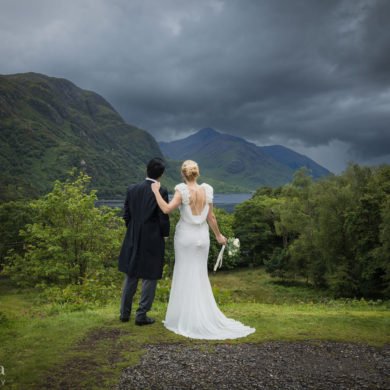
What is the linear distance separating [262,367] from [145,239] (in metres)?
3.38

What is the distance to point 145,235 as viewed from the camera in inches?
305

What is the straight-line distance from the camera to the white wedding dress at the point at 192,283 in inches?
302

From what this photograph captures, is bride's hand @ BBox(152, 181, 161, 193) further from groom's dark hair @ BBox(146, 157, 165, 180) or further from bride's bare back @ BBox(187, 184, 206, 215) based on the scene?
bride's bare back @ BBox(187, 184, 206, 215)

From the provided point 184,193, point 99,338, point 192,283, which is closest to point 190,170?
point 184,193

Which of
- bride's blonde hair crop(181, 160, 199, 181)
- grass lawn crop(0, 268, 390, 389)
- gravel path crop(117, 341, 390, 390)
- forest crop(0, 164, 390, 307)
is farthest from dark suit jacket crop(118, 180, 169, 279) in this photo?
forest crop(0, 164, 390, 307)

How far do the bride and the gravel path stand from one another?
99cm

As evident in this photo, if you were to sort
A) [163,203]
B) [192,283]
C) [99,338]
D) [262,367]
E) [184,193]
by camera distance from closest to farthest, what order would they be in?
[262,367] → [99,338] → [163,203] → [184,193] → [192,283]

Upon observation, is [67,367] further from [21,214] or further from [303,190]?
[303,190]

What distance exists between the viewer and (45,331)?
7383 millimetres

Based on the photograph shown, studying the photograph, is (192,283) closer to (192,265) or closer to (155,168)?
(192,265)

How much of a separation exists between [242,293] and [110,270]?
79.3 feet

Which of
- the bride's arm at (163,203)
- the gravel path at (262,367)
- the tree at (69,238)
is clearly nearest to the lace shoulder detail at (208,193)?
the bride's arm at (163,203)

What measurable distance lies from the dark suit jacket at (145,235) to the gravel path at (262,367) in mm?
1664

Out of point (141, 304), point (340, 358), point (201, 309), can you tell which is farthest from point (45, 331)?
point (340, 358)
